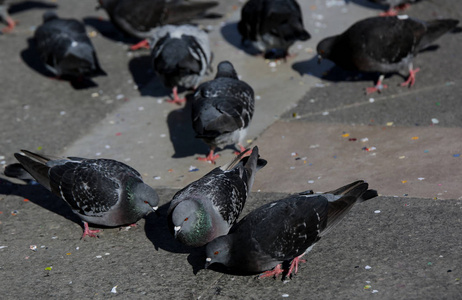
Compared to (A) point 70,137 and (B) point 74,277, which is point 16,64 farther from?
(B) point 74,277

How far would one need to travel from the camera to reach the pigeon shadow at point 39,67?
9.24 meters

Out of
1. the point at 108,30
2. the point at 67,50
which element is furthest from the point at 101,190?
the point at 108,30

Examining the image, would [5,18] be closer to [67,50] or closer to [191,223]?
[67,50]

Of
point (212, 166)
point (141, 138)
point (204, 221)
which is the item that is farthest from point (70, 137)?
point (204, 221)

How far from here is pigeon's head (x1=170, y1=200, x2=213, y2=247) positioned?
201 inches

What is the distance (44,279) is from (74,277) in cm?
25

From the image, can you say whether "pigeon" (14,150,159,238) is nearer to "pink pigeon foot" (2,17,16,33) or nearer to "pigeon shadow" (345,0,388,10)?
"pink pigeon foot" (2,17,16,33)

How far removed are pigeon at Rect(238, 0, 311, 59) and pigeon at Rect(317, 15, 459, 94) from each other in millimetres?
677

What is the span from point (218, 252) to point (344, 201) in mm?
1128

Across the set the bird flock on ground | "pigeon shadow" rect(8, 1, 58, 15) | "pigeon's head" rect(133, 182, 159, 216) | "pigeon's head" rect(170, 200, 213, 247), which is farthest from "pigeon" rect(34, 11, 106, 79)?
"pigeon's head" rect(170, 200, 213, 247)

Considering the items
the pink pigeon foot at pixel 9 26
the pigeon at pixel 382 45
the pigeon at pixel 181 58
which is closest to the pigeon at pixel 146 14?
the pigeon at pixel 181 58

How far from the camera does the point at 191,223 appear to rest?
5.11 metres

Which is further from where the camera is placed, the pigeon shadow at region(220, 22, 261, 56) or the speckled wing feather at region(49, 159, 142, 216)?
the pigeon shadow at region(220, 22, 261, 56)

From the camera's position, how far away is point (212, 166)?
22.8 feet
